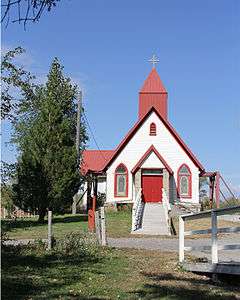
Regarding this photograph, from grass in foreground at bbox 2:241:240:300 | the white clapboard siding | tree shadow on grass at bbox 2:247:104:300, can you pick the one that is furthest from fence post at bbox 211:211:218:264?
the white clapboard siding

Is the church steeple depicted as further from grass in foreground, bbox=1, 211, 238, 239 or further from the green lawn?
the green lawn

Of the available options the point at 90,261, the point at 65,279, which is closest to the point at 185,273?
the point at 90,261

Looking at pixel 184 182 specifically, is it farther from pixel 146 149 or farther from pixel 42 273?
pixel 42 273

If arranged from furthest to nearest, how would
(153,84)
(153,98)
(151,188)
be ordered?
(153,84) < (153,98) < (151,188)

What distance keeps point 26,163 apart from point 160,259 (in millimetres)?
18916

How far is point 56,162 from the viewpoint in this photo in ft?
109

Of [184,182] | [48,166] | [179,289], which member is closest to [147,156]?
[184,182]

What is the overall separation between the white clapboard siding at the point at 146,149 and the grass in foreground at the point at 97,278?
2832cm

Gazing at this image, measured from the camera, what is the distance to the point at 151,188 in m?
42.9

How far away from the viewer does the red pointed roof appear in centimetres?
4650

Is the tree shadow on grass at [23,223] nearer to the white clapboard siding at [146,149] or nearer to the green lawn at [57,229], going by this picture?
the green lawn at [57,229]

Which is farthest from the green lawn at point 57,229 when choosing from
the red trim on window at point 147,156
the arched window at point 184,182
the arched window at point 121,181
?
the arched window at point 184,182

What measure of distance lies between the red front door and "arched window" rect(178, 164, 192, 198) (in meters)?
1.70

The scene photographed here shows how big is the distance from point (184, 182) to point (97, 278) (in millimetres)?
33259
